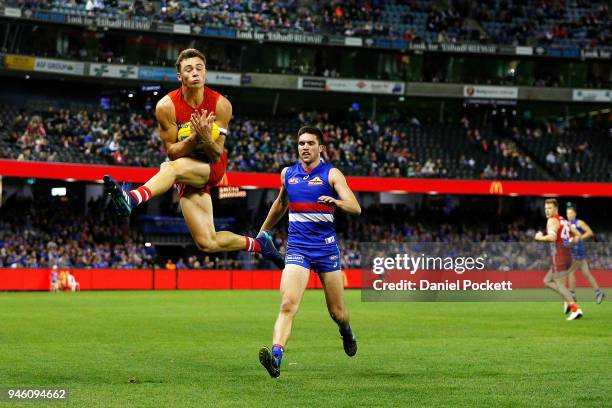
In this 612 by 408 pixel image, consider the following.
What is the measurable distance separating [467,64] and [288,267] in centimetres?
5184

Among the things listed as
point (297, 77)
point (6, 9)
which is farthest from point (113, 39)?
point (297, 77)

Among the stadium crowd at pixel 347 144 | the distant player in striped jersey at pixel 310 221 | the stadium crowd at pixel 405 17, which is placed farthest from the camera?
the stadium crowd at pixel 405 17

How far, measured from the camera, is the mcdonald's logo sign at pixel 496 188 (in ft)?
173

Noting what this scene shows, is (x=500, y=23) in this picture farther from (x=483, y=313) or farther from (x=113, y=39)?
(x=483, y=313)

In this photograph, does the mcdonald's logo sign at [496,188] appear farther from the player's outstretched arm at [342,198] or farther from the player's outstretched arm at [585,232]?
the player's outstretched arm at [342,198]

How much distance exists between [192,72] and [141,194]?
4.94 ft

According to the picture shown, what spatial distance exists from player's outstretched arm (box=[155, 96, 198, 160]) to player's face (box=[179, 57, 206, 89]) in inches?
12.4

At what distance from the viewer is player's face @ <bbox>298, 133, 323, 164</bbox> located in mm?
10891

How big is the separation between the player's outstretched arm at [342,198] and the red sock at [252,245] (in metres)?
1.56

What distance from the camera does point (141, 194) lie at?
33.2 ft

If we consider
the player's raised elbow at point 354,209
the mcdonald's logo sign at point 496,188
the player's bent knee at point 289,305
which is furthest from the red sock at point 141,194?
the mcdonald's logo sign at point 496,188

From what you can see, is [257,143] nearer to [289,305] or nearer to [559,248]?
[559,248]

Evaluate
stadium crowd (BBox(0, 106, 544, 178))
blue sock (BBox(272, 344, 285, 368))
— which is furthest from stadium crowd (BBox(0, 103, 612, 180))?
blue sock (BBox(272, 344, 285, 368))

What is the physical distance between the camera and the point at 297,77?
5659cm
